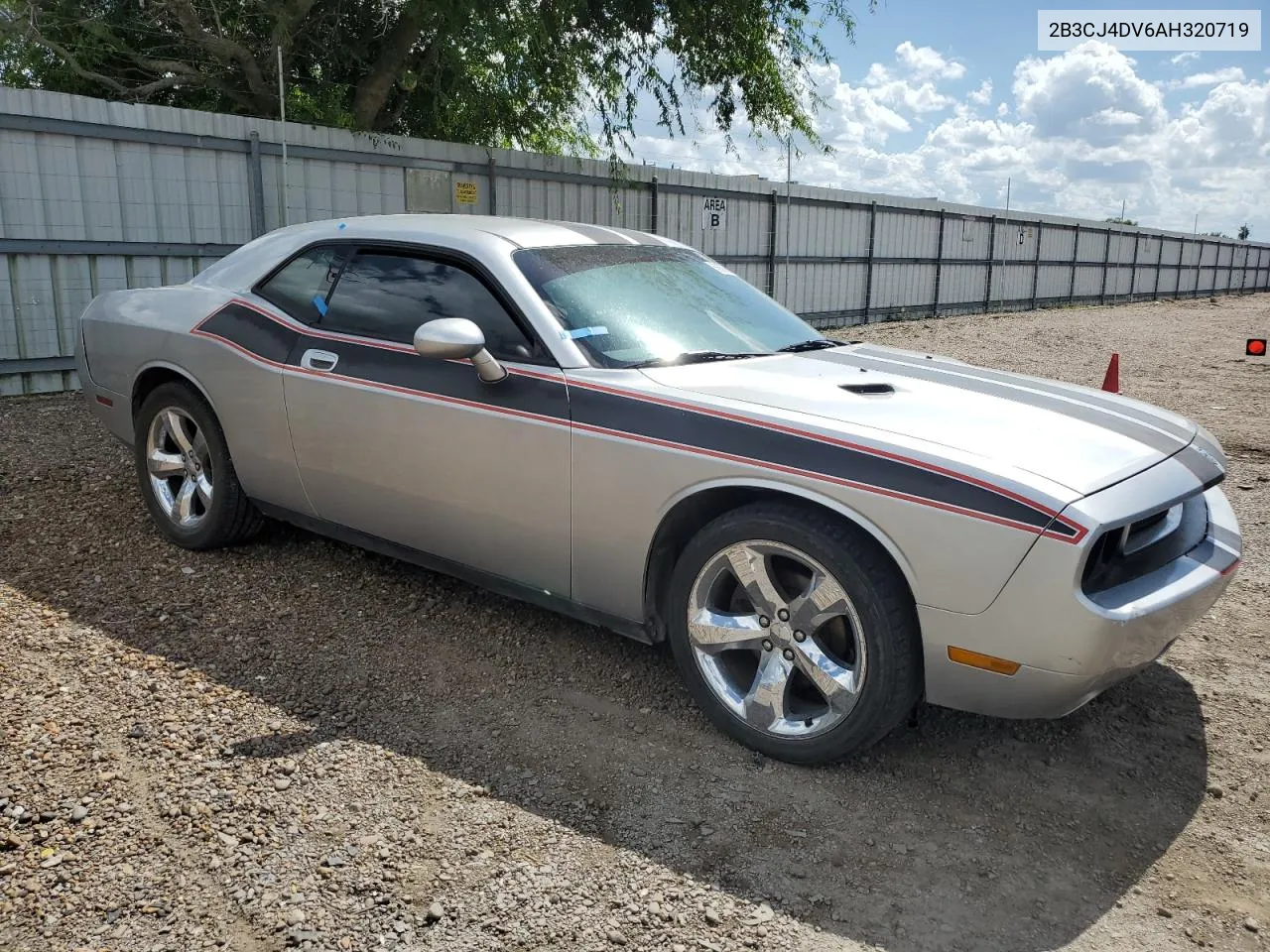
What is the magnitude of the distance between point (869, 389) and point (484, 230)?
5.26ft

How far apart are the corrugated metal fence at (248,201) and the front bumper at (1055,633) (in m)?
8.88

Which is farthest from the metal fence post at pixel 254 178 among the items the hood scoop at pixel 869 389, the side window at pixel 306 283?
the hood scoop at pixel 869 389

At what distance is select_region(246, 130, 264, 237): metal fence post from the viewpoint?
1023 cm

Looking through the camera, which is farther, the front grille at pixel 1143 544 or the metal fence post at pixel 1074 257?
the metal fence post at pixel 1074 257

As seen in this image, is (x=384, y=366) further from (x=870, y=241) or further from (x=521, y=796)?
(x=870, y=241)

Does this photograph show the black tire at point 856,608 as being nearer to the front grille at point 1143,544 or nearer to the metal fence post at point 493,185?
the front grille at point 1143,544

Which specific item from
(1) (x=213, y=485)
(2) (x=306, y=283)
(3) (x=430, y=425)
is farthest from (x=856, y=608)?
(1) (x=213, y=485)

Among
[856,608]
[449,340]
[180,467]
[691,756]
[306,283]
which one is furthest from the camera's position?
[180,467]

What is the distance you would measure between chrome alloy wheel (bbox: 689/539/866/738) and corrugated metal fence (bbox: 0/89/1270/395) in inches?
321

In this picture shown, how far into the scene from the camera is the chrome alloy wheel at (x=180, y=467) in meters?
4.86

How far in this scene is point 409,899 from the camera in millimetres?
2549

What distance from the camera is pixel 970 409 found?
3.22 metres

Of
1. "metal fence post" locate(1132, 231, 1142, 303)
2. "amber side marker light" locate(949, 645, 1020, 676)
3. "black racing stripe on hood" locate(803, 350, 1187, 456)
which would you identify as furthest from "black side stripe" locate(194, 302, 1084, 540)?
"metal fence post" locate(1132, 231, 1142, 303)

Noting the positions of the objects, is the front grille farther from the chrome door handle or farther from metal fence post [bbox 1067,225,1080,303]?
metal fence post [bbox 1067,225,1080,303]
